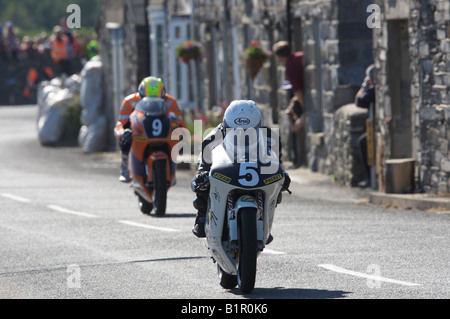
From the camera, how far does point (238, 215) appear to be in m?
9.24

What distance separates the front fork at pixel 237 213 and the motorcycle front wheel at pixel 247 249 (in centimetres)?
6

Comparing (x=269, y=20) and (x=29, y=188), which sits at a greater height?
(x=269, y=20)

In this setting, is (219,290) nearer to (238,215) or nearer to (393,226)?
(238,215)

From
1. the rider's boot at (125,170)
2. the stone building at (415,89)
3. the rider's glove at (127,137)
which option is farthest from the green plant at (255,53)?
the rider's glove at (127,137)

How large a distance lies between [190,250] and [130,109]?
185 inches

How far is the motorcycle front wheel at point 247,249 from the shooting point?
9078mm

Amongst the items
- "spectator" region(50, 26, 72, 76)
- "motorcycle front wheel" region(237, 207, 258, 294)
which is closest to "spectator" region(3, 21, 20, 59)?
"spectator" region(50, 26, 72, 76)

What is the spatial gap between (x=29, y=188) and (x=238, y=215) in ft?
40.7

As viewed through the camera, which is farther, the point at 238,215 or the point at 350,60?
the point at 350,60

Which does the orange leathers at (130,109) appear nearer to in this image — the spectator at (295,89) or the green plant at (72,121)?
the spectator at (295,89)

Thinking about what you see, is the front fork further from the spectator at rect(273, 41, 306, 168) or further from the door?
the door

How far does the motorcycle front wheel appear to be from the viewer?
9.08m
